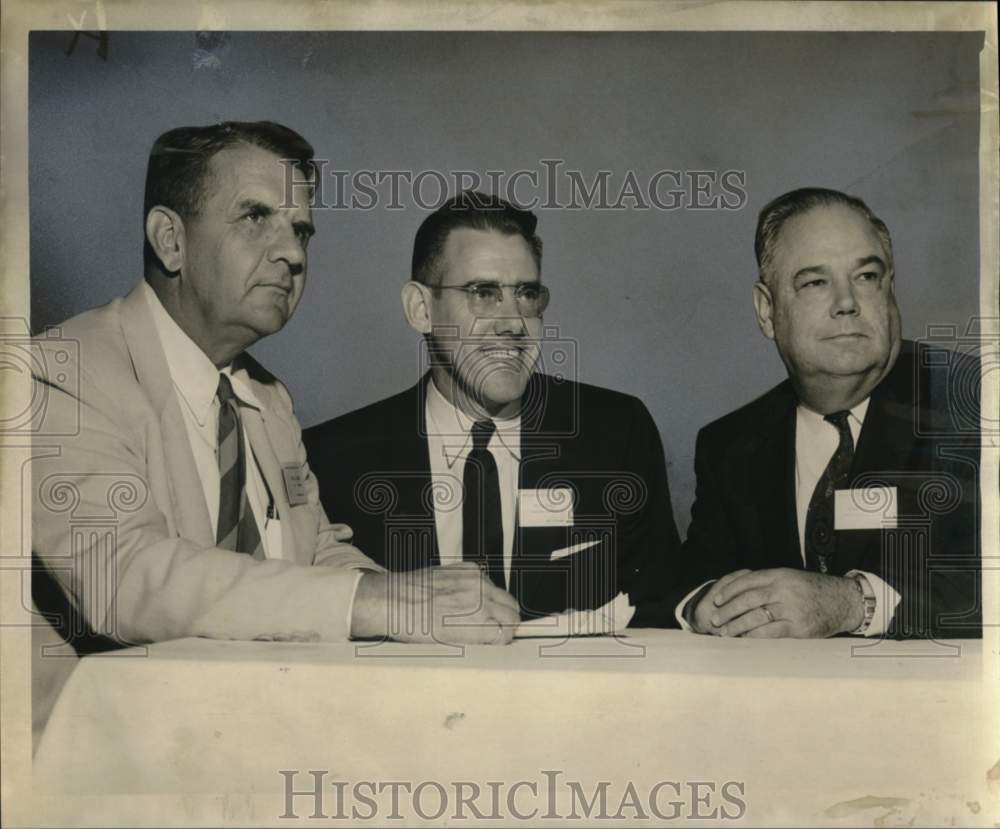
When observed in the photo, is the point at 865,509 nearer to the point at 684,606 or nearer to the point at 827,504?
the point at 827,504

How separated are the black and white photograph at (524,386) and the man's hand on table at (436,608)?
0.04 feet

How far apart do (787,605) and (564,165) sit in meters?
1.45

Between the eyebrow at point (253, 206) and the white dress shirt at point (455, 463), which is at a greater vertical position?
the eyebrow at point (253, 206)

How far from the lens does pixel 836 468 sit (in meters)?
3.74

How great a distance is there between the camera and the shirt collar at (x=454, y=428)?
12.3 feet

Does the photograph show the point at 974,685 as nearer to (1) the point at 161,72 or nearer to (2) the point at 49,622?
(2) the point at 49,622

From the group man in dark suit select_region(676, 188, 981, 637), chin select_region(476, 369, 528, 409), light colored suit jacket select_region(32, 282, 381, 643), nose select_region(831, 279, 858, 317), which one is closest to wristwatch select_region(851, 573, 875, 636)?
man in dark suit select_region(676, 188, 981, 637)

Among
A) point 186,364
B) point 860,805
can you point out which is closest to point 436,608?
point 186,364

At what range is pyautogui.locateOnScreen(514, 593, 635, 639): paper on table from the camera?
12.1ft

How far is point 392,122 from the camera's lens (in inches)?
147

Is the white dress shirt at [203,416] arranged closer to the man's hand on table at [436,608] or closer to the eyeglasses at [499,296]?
the man's hand on table at [436,608]

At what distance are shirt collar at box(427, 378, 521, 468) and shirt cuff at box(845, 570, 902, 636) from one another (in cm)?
106

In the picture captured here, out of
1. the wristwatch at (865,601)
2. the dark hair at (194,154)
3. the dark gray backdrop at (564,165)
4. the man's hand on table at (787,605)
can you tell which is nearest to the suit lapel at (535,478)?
the dark gray backdrop at (564,165)

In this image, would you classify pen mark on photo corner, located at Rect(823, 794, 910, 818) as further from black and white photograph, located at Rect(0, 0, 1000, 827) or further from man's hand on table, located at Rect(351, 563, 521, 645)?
man's hand on table, located at Rect(351, 563, 521, 645)
